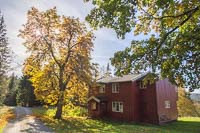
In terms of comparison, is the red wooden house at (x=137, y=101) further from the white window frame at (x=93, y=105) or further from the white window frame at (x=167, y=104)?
the white window frame at (x=93, y=105)

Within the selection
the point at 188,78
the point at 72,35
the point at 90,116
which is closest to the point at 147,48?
the point at 188,78

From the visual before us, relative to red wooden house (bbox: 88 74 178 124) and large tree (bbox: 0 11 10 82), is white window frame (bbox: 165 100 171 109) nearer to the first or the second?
red wooden house (bbox: 88 74 178 124)

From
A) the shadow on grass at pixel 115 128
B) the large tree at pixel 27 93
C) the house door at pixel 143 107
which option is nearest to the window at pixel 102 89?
the house door at pixel 143 107

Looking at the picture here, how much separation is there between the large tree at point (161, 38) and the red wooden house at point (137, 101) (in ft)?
64.4

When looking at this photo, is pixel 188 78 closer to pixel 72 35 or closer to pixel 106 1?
pixel 106 1

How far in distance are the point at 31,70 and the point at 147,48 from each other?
944 inches

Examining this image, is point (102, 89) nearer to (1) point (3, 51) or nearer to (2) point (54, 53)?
(2) point (54, 53)

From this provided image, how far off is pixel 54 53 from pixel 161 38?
22768 millimetres

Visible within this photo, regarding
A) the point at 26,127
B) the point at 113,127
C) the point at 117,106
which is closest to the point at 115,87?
the point at 117,106

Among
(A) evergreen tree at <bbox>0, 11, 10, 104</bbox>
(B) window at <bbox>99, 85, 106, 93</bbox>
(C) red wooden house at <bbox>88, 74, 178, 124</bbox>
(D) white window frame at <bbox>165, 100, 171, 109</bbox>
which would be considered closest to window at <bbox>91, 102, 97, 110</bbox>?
(C) red wooden house at <bbox>88, 74, 178, 124</bbox>

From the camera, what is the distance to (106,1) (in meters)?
9.79

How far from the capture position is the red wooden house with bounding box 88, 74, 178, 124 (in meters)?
31.3

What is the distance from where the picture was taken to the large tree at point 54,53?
1208 inches

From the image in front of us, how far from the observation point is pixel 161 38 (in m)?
11.7
